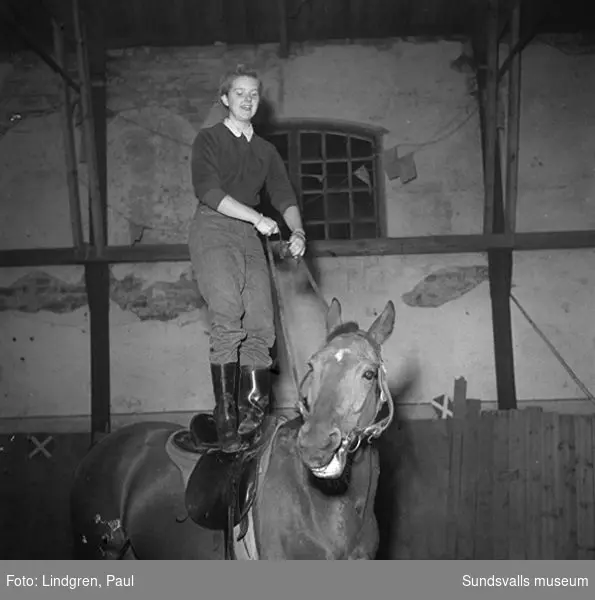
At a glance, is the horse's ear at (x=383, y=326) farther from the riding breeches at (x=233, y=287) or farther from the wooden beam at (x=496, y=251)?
the wooden beam at (x=496, y=251)

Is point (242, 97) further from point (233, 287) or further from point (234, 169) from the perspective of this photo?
point (233, 287)

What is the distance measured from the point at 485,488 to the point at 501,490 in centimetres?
15

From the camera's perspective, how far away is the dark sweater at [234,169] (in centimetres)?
347

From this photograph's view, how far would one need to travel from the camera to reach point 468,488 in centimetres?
652

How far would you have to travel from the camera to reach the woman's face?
352cm

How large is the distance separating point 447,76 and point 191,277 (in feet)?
11.5

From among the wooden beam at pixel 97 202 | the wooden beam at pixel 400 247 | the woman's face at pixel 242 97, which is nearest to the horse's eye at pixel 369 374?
the woman's face at pixel 242 97

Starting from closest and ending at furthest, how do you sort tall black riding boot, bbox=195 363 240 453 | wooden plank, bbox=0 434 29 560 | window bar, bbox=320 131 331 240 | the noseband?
the noseband → tall black riding boot, bbox=195 363 240 453 → wooden plank, bbox=0 434 29 560 → window bar, bbox=320 131 331 240

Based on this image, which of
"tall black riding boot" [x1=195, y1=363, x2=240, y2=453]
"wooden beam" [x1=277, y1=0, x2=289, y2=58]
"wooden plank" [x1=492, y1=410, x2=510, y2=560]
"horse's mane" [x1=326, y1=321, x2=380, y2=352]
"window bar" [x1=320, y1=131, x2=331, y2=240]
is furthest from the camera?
"window bar" [x1=320, y1=131, x2=331, y2=240]

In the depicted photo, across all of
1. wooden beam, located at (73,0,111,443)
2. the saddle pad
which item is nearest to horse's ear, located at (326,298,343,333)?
the saddle pad

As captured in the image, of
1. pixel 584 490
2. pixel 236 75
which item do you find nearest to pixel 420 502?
pixel 584 490

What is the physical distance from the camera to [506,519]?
6.45 metres

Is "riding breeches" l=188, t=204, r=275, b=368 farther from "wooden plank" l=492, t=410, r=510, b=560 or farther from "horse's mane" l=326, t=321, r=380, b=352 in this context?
"wooden plank" l=492, t=410, r=510, b=560
